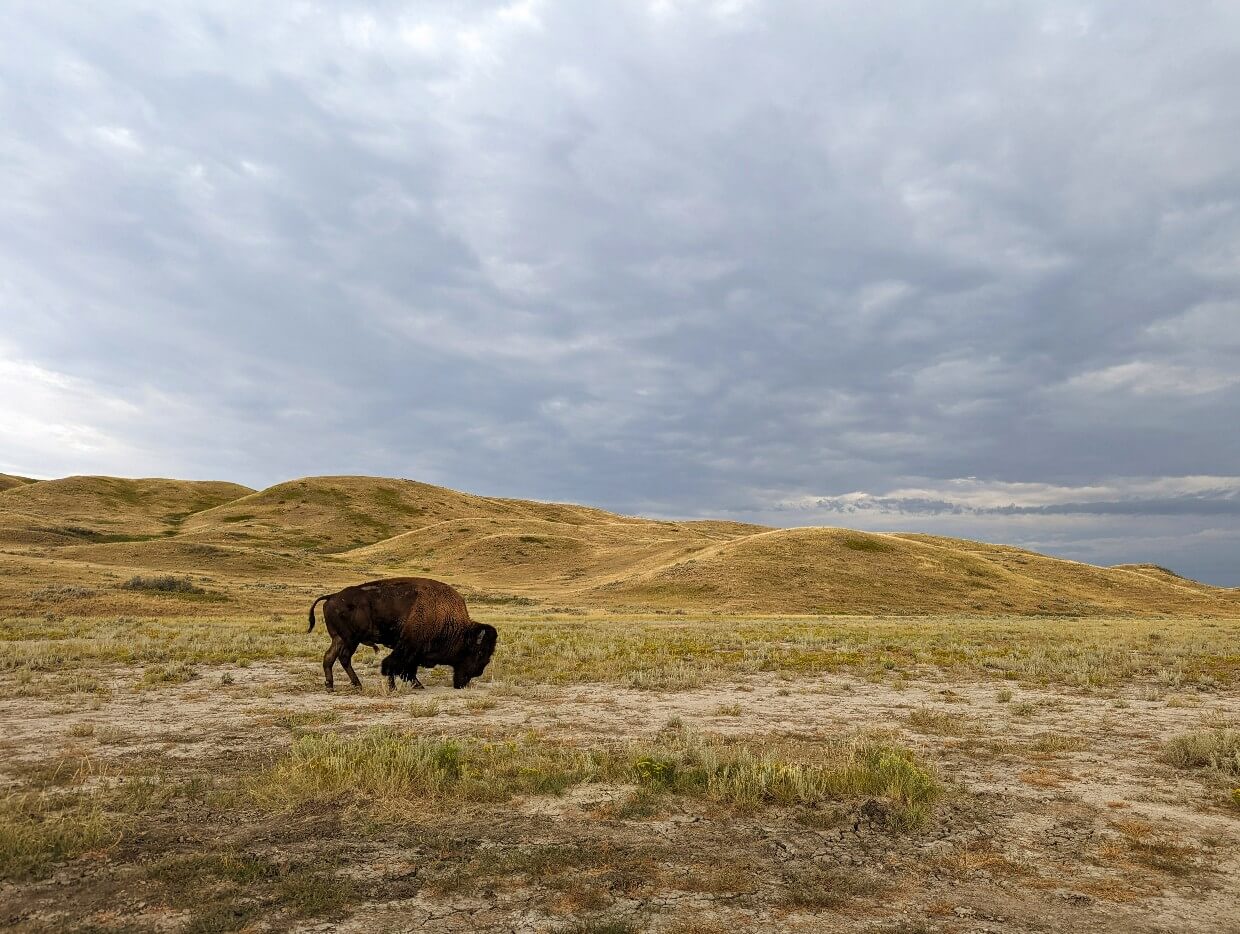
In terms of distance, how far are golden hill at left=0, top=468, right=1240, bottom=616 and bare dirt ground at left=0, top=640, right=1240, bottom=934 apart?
34490mm

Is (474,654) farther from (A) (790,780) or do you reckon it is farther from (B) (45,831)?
(B) (45,831)

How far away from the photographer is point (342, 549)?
113 metres

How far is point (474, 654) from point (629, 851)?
989 centimetres

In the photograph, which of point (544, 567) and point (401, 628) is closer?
point (401, 628)

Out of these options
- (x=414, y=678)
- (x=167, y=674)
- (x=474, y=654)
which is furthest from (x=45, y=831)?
(x=167, y=674)

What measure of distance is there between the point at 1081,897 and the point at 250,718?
1138 cm

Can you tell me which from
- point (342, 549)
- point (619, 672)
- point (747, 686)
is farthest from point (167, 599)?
point (342, 549)

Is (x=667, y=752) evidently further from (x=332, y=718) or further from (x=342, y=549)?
(x=342, y=549)

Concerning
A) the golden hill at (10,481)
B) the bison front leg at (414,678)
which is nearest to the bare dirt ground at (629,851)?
the bison front leg at (414,678)

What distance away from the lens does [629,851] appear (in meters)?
5.80

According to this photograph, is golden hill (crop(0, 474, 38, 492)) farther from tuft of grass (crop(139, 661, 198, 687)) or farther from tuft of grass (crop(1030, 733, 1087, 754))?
tuft of grass (crop(1030, 733, 1087, 754))

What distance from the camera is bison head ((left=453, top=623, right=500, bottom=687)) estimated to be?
14.9 metres

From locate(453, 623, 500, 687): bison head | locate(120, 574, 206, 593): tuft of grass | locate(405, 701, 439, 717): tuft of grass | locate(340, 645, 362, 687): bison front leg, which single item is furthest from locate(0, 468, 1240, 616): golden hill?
locate(405, 701, 439, 717): tuft of grass

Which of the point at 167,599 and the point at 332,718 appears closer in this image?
the point at 332,718
